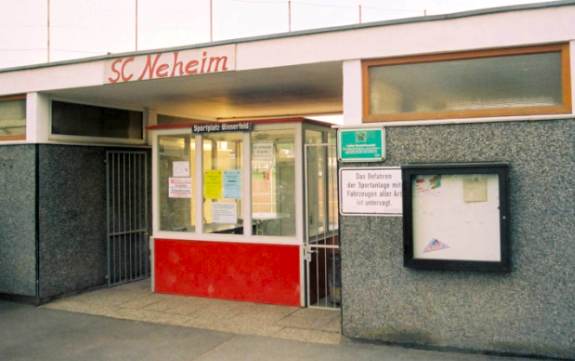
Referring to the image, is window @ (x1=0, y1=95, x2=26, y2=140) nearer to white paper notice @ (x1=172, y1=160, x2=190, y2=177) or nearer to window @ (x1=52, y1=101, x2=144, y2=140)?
window @ (x1=52, y1=101, x2=144, y2=140)

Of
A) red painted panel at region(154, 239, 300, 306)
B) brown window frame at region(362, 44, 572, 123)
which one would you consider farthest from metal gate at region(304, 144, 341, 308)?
brown window frame at region(362, 44, 572, 123)

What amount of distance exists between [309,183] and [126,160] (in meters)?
3.36

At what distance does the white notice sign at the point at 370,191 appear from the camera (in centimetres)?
560

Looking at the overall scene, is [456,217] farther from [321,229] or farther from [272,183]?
[272,183]

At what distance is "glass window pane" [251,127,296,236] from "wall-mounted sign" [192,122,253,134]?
0.16m

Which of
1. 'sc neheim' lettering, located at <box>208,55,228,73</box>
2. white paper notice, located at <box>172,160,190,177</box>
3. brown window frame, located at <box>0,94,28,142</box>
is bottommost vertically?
white paper notice, located at <box>172,160,190,177</box>

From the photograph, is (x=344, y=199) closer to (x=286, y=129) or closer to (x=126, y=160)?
(x=286, y=129)

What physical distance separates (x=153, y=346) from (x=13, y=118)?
4.38m

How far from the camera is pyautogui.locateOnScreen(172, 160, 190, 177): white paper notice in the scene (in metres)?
8.29

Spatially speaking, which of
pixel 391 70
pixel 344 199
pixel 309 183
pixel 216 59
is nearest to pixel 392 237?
pixel 344 199

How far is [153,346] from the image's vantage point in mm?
5902

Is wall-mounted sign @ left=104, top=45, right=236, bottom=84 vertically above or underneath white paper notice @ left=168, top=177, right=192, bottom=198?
above

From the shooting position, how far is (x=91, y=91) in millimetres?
7820

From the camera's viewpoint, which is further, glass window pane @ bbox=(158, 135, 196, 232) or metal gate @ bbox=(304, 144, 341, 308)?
glass window pane @ bbox=(158, 135, 196, 232)
